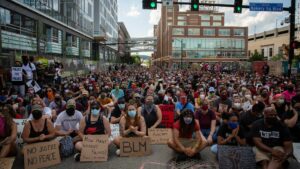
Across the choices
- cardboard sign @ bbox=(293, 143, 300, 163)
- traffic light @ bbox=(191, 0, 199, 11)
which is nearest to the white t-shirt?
traffic light @ bbox=(191, 0, 199, 11)

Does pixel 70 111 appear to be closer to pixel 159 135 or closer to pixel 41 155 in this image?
pixel 41 155

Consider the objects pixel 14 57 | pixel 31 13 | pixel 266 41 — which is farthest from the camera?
pixel 266 41

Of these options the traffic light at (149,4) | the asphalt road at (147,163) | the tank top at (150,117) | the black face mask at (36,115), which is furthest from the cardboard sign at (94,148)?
the traffic light at (149,4)

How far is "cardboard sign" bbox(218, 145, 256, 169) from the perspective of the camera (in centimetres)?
612

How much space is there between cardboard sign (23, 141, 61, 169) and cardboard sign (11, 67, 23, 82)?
8.18m

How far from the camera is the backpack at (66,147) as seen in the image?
7.14m

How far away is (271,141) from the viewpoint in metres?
6.06

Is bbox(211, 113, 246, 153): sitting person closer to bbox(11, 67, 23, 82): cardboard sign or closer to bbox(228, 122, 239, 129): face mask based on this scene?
bbox(228, 122, 239, 129): face mask

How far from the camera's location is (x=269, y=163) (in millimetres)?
5965

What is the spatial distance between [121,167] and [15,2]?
17.9m

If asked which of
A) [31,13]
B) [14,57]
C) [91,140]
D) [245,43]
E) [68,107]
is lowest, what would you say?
[91,140]

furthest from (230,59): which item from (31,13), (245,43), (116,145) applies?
(116,145)

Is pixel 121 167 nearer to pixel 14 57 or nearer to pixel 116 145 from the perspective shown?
pixel 116 145

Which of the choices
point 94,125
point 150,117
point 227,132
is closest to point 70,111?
point 94,125
